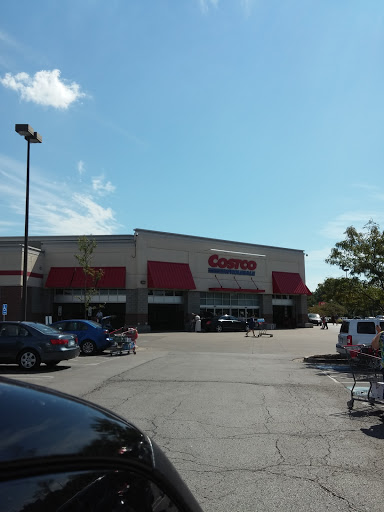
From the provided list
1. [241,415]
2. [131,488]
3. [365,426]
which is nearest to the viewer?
[131,488]

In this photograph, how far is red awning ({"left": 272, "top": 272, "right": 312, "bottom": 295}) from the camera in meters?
43.8

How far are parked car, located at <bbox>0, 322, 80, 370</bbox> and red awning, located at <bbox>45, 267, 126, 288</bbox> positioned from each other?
2160cm

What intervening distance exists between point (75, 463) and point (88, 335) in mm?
16961

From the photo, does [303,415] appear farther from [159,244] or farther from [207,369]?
[159,244]

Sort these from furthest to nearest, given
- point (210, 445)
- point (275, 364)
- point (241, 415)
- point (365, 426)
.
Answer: point (275, 364)
point (241, 415)
point (365, 426)
point (210, 445)

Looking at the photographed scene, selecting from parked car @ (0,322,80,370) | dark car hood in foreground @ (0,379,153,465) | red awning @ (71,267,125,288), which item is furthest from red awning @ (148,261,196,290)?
dark car hood in foreground @ (0,379,153,465)

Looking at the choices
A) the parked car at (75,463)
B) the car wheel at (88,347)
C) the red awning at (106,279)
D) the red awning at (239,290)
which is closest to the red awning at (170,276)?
the red awning at (106,279)

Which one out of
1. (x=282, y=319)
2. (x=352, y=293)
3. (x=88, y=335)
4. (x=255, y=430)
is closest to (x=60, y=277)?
(x=88, y=335)

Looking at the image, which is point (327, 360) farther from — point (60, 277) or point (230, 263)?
point (230, 263)

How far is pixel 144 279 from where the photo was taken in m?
36.2

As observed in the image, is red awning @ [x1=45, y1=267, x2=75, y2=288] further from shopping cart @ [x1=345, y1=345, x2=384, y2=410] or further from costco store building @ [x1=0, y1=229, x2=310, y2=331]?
shopping cart @ [x1=345, y1=345, x2=384, y2=410]

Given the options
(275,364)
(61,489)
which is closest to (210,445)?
(61,489)

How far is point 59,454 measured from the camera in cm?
148

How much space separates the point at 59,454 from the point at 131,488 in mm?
299
